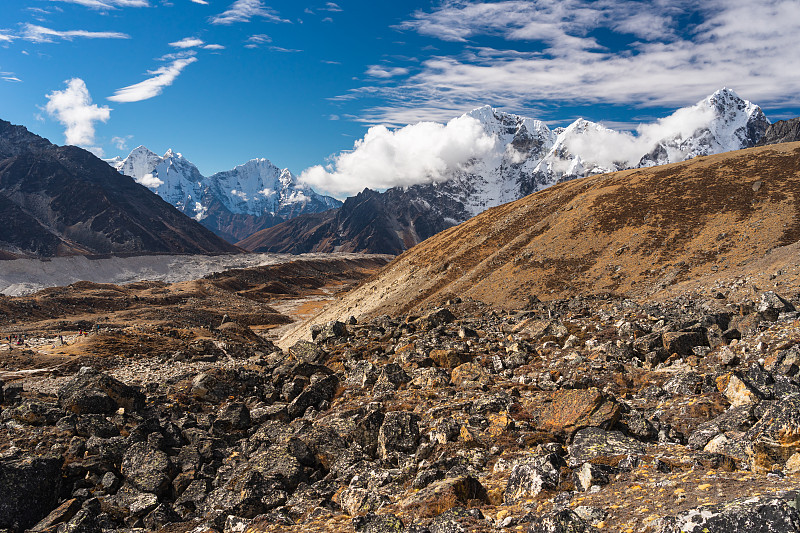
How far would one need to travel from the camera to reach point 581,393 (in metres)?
15.9

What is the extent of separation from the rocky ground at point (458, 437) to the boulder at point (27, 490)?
7 cm

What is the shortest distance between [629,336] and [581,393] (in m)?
10.8

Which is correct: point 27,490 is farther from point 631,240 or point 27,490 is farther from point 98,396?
point 631,240

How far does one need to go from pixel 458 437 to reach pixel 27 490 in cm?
1681

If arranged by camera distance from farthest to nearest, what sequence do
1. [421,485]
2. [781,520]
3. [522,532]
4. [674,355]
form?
[674,355]
[421,485]
[522,532]
[781,520]

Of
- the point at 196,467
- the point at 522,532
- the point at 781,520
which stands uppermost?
the point at 781,520

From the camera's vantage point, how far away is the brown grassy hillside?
46906 mm

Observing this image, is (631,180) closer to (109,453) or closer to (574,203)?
(574,203)

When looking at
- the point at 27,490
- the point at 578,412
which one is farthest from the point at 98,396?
the point at 578,412

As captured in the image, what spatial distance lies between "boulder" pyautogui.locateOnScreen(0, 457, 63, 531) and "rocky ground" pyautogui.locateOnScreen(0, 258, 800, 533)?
7 centimetres

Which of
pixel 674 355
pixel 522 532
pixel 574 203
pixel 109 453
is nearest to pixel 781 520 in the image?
pixel 522 532

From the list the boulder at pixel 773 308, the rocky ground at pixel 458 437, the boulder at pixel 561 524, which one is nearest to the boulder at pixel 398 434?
the rocky ground at pixel 458 437

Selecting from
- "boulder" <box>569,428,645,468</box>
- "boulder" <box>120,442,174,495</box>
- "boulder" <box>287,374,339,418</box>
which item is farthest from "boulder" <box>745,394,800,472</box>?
"boulder" <box>120,442,174,495</box>

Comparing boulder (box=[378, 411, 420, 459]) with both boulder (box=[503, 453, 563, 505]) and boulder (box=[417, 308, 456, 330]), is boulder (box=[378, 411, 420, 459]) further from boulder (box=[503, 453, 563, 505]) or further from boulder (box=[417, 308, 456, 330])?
boulder (box=[417, 308, 456, 330])
